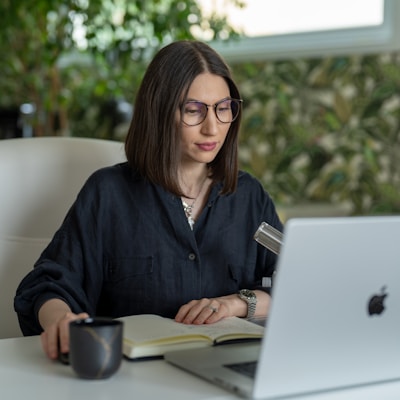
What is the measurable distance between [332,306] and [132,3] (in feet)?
9.89

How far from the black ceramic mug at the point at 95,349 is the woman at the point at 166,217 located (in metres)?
0.50

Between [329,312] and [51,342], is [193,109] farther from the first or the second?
[329,312]

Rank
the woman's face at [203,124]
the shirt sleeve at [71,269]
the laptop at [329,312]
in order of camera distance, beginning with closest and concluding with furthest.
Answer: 1. the laptop at [329,312]
2. the shirt sleeve at [71,269]
3. the woman's face at [203,124]

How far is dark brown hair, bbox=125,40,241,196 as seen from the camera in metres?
1.82

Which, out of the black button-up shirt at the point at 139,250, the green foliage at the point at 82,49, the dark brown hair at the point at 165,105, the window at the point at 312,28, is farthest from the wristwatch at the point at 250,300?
the window at the point at 312,28

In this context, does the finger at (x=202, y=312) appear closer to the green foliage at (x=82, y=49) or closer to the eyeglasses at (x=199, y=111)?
the eyeglasses at (x=199, y=111)

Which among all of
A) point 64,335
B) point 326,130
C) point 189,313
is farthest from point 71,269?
point 326,130

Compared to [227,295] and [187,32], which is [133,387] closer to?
[227,295]

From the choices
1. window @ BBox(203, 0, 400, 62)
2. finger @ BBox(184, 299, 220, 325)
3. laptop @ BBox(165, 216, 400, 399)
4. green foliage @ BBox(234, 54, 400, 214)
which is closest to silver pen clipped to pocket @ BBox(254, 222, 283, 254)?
finger @ BBox(184, 299, 220, 325)

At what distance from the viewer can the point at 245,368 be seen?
1.27m

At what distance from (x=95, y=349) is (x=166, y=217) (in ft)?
2.16

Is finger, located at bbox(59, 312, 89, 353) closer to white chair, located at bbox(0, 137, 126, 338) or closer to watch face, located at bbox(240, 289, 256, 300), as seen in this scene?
watch face, located at bbox(240, 289, 256, 300)

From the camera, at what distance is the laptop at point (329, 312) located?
1087mm

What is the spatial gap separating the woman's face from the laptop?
643 millimetres
